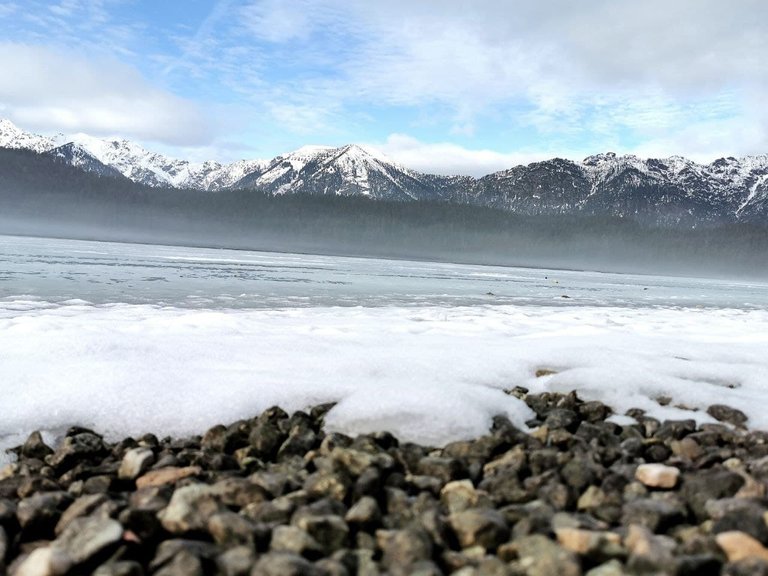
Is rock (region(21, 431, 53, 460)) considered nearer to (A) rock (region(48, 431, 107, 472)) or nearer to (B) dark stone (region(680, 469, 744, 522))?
(A) rock (region(48, 431, 107, 472))

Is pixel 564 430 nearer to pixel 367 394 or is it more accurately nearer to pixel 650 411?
pixel 650 411

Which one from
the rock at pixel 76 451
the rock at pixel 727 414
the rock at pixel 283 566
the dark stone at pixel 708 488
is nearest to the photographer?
the rock at pixel 283 566

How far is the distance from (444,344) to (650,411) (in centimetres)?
329

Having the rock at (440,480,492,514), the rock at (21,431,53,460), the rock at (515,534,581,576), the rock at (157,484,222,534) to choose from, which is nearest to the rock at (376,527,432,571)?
the rock at (515,534,581,576)

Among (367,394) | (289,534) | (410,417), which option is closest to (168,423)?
(367,394)

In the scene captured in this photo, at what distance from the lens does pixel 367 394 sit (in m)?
5.05

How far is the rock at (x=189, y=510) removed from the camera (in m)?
2.98

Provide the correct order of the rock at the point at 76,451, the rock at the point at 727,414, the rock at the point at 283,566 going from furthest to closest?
the rock at the point at 727,414 < the rock at the point at 76,451 < the rock at the point at 283,566

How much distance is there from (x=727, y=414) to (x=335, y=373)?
351cm

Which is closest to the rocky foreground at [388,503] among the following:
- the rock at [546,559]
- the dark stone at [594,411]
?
Answer: the rock at [546,559]

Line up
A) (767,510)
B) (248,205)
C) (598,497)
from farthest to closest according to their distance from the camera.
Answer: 1. (248,205)
2. (598,497)
3. (767,510)

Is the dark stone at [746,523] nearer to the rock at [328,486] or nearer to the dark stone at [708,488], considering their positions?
the dark stone at [708,488]

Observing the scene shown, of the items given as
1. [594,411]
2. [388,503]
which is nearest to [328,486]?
[388,503]

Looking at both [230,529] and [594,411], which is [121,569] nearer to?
[230,529]
